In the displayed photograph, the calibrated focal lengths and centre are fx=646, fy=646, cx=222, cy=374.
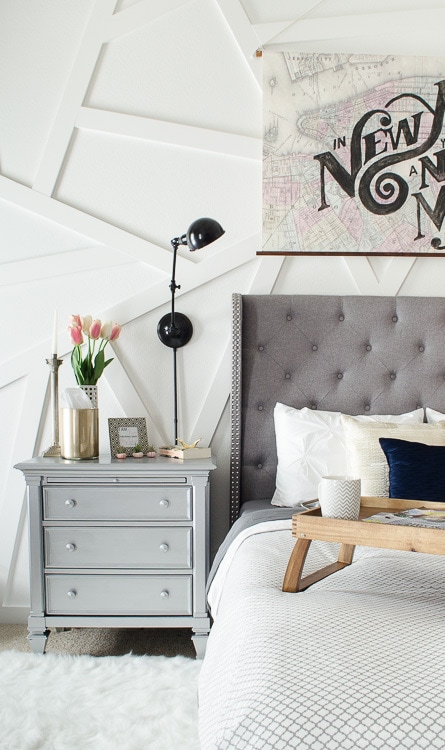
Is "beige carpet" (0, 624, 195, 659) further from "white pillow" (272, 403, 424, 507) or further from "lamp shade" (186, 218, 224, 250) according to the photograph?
"lamp shade" (186, 218, 224, 250)

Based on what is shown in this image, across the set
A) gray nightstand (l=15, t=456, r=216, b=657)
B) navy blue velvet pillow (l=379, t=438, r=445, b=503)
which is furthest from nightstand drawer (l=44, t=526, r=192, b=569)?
navy blue velvet pillow (l=379, t=438, r=445, b=503)

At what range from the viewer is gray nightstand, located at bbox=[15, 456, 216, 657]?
2248mm

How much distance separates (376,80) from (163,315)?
1.30m

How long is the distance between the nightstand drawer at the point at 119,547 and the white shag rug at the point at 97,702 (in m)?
0.31

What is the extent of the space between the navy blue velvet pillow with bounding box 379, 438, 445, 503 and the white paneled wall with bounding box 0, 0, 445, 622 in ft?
2.84

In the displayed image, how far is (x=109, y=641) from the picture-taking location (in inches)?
96.0

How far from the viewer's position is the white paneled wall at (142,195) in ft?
8.63

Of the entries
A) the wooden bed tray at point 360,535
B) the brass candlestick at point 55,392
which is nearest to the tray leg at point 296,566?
the wooden bed tray at point 360,535

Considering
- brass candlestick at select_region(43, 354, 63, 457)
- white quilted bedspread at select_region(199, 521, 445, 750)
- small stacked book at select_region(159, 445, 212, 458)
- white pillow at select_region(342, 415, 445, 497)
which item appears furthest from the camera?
brass candlestick at select_region(43, 354, 63, 457)

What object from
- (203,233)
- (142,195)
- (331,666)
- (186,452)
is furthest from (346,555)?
(142,195)

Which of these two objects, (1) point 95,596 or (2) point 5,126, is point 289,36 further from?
(1) point 95,596

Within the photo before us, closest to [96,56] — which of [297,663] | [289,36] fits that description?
[289,36]

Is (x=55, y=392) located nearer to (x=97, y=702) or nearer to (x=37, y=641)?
(x=37, y=641)

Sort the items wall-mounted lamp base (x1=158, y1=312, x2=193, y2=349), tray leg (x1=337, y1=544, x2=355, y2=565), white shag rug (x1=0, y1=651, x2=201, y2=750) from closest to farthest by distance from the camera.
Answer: tray leg (x1=337, y1=544, x2=355, y2=565) → white shag rug (x1=0, y1=651, x2=201, y2=750) → wall-mounted lamp base (x1=158, y1=312, x2=193, y2=349)
